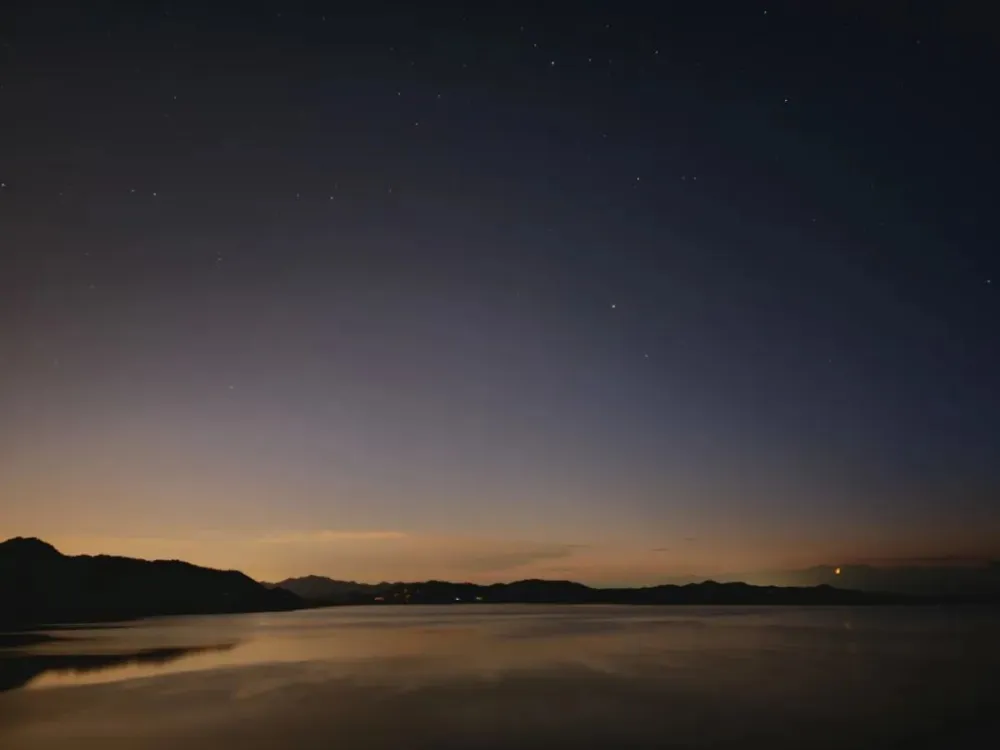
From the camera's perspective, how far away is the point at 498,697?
24688mm

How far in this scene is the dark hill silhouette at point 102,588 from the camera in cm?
10056

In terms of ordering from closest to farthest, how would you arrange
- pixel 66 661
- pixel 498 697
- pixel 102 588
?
pixel 498 697 < pixel 66 661 < pixel 102 588

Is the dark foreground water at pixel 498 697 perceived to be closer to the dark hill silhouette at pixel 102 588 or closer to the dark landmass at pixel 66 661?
the dark landmass at pixel 66 661

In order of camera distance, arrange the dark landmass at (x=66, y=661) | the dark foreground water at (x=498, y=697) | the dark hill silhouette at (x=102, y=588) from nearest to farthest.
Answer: the dark foreground water at (x=498, y=697) → the dark landmass at (x=66, y=661) → the dark hill silhouette at (x=102, y=588)

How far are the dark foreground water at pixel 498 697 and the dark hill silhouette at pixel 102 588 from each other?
5912 cm

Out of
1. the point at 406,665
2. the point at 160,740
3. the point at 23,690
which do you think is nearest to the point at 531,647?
the point at 406,665

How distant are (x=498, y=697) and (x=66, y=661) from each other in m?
20.4

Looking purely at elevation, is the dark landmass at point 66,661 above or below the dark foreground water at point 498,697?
above

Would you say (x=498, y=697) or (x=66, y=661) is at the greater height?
(x=66, y=661)

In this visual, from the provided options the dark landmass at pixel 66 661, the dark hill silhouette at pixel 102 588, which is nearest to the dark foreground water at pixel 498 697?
the dark landmass at pixel 66 661

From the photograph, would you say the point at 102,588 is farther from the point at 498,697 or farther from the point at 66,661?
the point at 498,697

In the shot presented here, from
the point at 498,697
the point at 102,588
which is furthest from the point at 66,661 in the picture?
the point at 102,588

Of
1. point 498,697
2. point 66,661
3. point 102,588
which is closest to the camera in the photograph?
point 498,697

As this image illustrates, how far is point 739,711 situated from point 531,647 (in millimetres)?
24939
